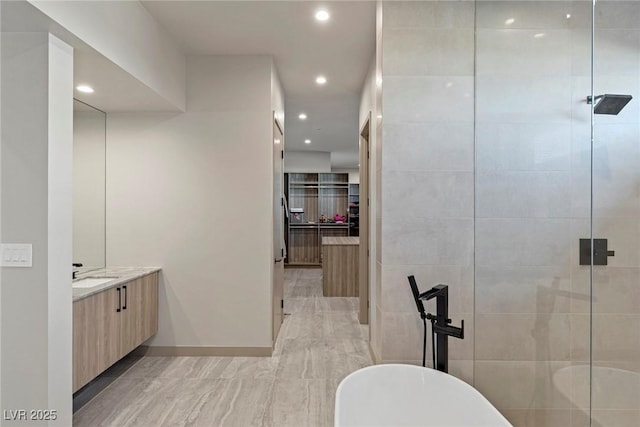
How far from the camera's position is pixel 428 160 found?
86.7 inches

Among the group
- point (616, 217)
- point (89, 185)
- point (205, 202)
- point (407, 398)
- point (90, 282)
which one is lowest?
point (407, 398)

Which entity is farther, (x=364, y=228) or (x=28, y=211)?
(x=364, y=228)

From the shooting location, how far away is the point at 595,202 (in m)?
1.37

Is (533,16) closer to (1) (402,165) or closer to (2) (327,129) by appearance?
(1) (402,165)

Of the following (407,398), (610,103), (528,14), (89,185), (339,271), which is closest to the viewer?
(610,103)

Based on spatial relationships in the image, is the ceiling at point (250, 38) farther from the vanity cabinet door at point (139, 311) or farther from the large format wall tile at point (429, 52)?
the vanity cabinet door at point (139, 311)

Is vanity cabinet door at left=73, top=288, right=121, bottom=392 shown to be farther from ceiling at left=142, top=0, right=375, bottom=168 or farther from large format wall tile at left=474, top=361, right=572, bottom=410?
large format wall tile at left=474, top=361, right=572, bottom=410

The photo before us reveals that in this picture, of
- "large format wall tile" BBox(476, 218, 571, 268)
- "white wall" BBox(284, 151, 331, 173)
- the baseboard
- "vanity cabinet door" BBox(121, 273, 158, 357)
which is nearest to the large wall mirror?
"vanity cabinet door" BBox(121, 273, 158, 357)

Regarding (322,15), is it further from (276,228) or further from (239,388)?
(239,388)

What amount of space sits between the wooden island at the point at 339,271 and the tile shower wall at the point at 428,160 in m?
3.32

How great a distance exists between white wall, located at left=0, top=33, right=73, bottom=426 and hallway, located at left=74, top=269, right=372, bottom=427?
63 cm

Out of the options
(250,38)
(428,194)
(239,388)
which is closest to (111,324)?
(239,388)

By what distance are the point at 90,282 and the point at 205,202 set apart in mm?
1135

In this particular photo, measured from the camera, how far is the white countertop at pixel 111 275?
89.2 inches
